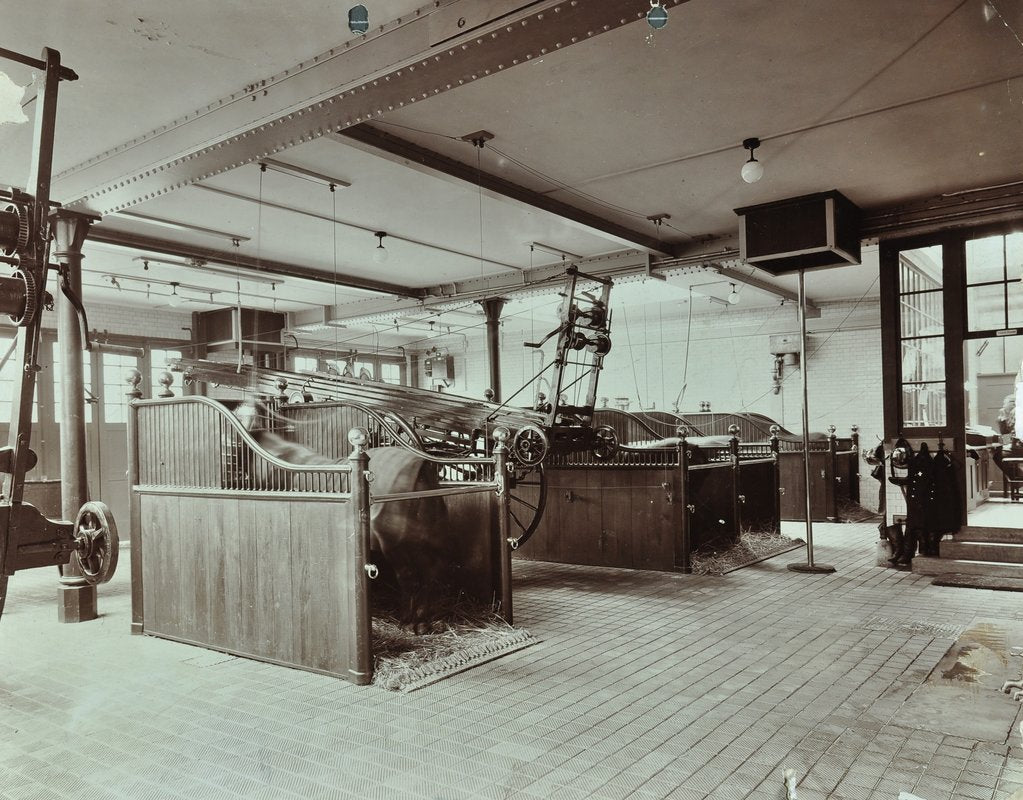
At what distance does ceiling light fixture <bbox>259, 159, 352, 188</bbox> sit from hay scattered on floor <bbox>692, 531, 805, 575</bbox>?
5.15 metres

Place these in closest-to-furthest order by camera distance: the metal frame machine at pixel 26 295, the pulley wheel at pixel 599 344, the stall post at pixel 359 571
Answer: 1. the metal frame machine at pixel 26 295
2. the stall post at pixel 359 571
3. the pulley wheel at pixel 599 344

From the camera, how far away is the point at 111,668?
4859 millimetres

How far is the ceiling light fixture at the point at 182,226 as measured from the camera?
7.89 meters

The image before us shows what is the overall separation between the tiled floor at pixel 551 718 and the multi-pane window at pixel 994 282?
300 cm

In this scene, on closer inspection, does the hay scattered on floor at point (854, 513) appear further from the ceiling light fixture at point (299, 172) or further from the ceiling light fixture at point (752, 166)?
the ceiling light fixture at point (299, 172)

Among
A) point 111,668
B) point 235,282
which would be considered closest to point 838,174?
point 111,668

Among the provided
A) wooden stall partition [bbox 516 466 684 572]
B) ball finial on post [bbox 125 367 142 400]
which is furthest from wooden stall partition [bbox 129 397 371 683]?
wooden stall partition [bbox 516 466 684 572]

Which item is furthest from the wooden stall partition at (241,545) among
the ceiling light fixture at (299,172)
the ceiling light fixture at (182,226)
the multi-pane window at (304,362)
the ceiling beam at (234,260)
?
the multi-pane window at (304,362)

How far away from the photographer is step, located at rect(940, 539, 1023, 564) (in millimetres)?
7223

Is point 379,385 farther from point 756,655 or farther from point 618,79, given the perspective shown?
point 756,655

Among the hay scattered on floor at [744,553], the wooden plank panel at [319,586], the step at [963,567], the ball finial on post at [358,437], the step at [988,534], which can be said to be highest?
the ball finial on post at [358,437]

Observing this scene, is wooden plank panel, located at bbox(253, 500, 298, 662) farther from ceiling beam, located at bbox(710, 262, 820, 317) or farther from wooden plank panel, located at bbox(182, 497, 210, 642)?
ceiling beam, located at bbox(710, 262, 820, 317)

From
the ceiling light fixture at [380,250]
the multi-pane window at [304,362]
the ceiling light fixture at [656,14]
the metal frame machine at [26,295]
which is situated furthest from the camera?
the multi-pane window at [304,362]

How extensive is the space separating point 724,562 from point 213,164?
242 inches
